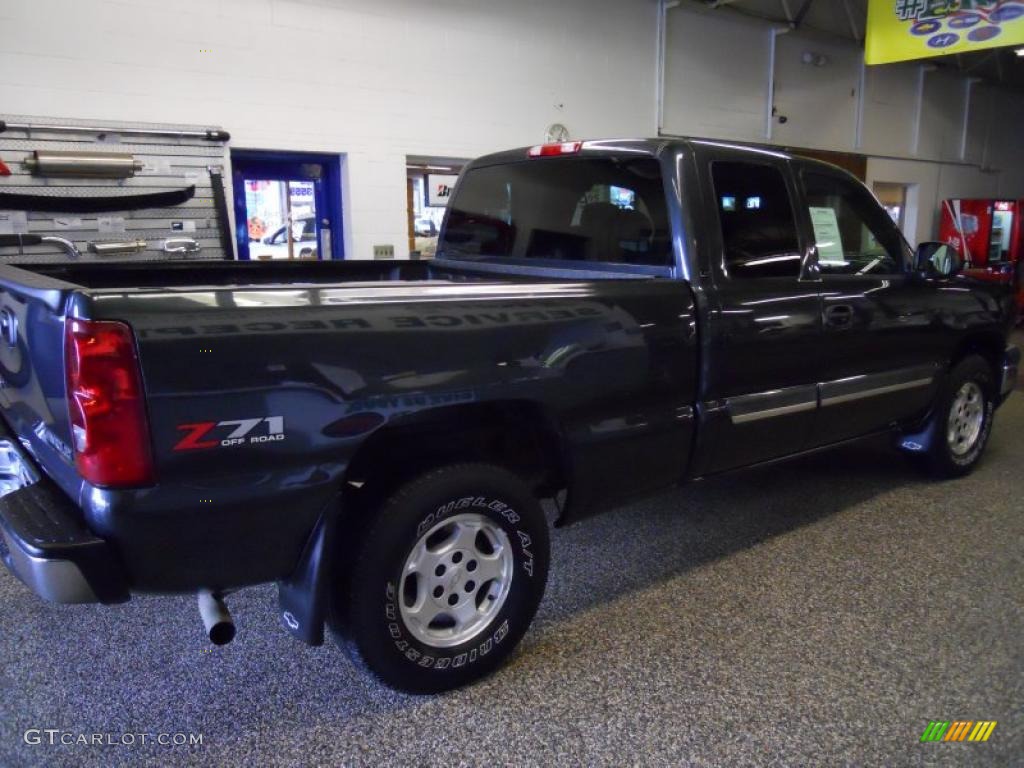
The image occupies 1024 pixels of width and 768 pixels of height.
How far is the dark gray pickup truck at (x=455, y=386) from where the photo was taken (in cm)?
179

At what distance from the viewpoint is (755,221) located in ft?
10.3

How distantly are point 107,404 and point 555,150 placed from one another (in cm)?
229

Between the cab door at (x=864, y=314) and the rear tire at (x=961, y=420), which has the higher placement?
the cab door at (x=864, y=314)

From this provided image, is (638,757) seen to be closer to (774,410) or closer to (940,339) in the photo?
(774,410)

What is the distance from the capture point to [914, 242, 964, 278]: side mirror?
12.7ft

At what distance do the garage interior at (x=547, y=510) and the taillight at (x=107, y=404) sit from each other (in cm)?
93

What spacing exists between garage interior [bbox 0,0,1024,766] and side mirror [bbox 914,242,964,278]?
1.27m

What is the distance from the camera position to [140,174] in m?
5.89

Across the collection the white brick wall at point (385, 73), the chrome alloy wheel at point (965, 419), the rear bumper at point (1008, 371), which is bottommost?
the chrome alloy wheel at point (965, 419)

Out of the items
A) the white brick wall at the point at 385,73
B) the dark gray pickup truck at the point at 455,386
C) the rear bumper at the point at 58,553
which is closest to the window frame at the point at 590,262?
the dark gray pickup truck at the point at 455,386

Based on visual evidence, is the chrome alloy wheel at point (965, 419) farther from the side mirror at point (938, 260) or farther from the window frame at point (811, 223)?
the window frame at point (811, 223)

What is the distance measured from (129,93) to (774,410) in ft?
18.0

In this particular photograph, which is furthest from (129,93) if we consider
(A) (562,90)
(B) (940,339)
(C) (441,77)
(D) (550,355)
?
(B) (940,339)

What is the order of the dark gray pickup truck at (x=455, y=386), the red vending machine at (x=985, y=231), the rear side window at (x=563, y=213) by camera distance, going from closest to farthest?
the dark gray pickup truck at (x=455, y=386) < the rear side window at (x=563, y=213) < the red vending machine at (x=985, y=231)
